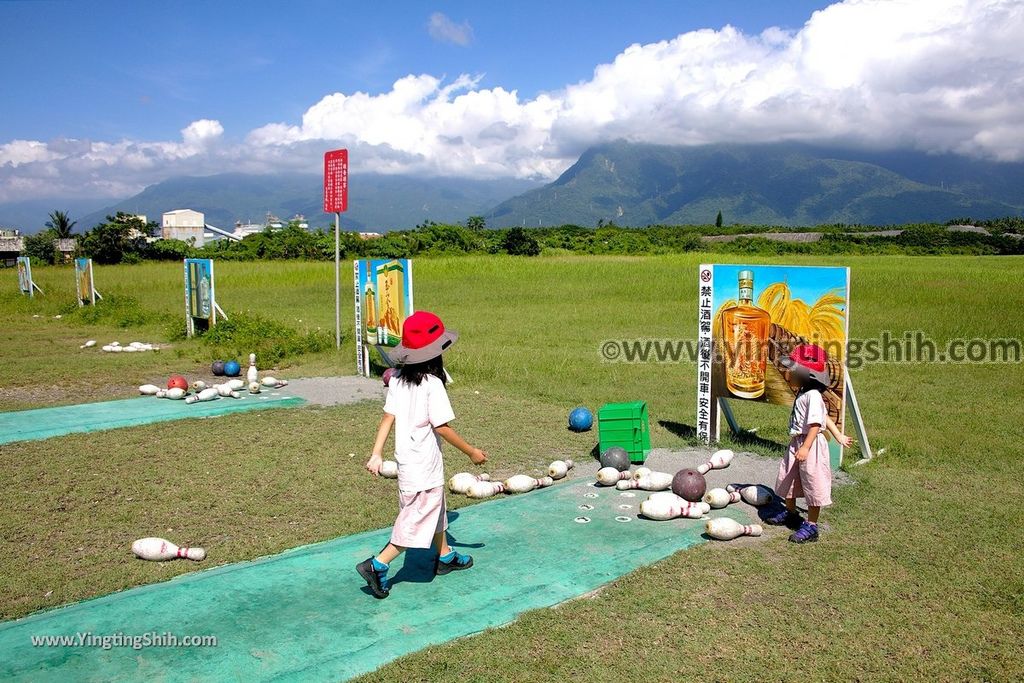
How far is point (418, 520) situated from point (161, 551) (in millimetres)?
1854

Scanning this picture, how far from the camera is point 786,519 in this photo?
5.71m

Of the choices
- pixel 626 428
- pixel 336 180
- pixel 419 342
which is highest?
pixel 336 180

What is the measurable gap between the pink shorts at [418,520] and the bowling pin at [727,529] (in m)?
2.00

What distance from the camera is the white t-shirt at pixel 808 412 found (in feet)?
17.3

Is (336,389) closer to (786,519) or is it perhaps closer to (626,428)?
(626,428)

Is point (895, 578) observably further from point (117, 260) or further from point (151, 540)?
point (117, 260)

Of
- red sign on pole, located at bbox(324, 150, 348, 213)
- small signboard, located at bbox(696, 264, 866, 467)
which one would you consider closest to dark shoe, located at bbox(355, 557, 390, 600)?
small signboard, located at bbox(696, 264, 866, 467)

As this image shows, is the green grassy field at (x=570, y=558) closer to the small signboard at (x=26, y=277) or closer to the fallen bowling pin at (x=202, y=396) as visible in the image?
the fallen bowling pin at (x=202, y=396)

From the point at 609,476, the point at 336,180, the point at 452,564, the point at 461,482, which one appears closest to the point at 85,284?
the point at 336,180

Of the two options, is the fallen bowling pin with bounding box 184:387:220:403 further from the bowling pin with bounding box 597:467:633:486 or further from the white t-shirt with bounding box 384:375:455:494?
the white t-shirt with bounding box 384:375:455:494

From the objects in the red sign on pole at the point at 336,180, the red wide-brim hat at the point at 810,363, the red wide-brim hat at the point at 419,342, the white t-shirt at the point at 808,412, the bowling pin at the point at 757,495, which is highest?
the red sign on pole at the point at 336,180

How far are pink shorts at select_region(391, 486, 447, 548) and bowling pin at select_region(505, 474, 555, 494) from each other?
1908 mm

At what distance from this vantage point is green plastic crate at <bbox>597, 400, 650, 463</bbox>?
288 inches

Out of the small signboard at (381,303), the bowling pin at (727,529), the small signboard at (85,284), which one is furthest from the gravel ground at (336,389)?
the small signboard at (85,284)
